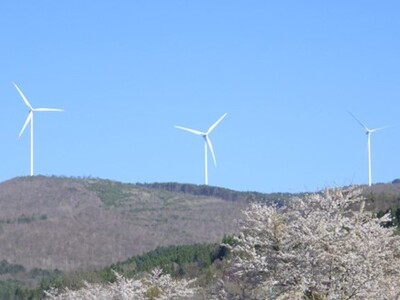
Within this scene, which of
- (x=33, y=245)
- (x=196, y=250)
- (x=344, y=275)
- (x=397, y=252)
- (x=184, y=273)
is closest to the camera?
(x=344, y=275)

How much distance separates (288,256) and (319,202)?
297 centimetres

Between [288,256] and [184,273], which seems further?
[184,273]

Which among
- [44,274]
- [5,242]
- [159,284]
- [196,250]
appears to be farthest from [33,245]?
[159,284]

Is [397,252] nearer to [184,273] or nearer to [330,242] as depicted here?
[330,242]

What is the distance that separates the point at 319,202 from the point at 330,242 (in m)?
3.28

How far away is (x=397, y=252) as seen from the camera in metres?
32.8

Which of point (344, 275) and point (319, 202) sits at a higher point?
point (319, 202)

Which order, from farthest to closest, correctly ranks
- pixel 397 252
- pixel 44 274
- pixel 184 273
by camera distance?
pixel 44 274
pixel 184 273
pixel 397 252

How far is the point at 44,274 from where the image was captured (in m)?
174

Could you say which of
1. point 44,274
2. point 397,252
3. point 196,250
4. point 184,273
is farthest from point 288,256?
point 44,274

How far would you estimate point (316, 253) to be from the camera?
2997 centimetres

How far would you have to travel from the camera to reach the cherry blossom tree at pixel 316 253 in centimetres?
2948

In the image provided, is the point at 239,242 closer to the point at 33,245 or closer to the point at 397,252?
the point at 397,252

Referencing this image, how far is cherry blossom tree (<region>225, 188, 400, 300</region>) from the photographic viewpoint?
2948 centimetres
